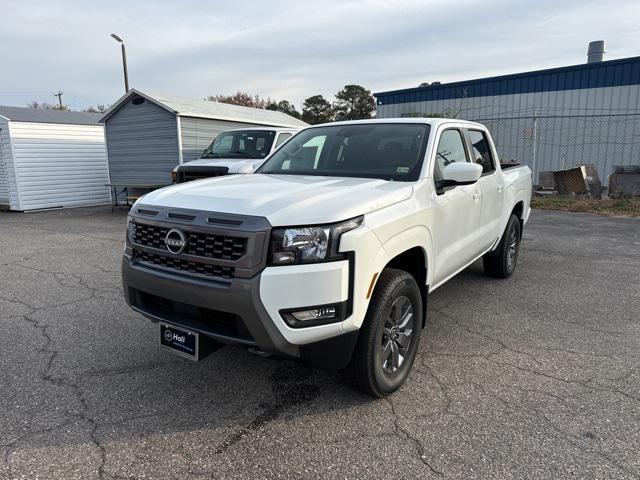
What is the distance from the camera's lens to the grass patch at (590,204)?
1223 centimetres

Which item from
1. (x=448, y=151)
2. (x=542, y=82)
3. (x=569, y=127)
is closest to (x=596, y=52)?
(x=542, y=82)

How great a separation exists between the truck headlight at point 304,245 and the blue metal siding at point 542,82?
63.4 ft

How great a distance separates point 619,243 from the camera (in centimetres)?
830

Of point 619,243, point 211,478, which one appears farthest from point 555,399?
point 619,243

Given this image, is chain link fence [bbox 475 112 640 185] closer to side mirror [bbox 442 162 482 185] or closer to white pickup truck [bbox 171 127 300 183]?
white pickup truck [bbox 171 127 300 183]

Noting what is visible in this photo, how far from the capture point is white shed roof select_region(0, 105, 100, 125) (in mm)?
14866

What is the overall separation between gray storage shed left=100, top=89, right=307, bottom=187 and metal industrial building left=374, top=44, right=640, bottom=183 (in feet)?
32.0

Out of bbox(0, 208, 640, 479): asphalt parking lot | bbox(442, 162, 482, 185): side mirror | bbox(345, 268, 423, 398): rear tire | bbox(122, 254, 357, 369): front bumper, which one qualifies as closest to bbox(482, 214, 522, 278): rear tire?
bbox(0, 208, 640, 479): asphalt parking lot

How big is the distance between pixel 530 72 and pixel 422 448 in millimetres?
20105

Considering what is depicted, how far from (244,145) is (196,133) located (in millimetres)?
3845

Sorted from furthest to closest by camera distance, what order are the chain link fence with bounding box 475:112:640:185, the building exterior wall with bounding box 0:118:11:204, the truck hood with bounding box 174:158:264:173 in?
the chain link fence with bounding box 475:112:640:185 < the building exterior wall with bounding box 0:118:11:204 < the truck hood with bounding box 174:158:264:173

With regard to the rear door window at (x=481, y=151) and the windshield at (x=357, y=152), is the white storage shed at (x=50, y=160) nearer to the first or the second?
the windshield at (x=357, y=152)

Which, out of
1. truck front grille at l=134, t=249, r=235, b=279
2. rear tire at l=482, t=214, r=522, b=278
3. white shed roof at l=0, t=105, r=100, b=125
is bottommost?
rear tire at l=482, t=214, r=522, b=278

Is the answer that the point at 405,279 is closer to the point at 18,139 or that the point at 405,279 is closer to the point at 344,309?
the point at 344,309
